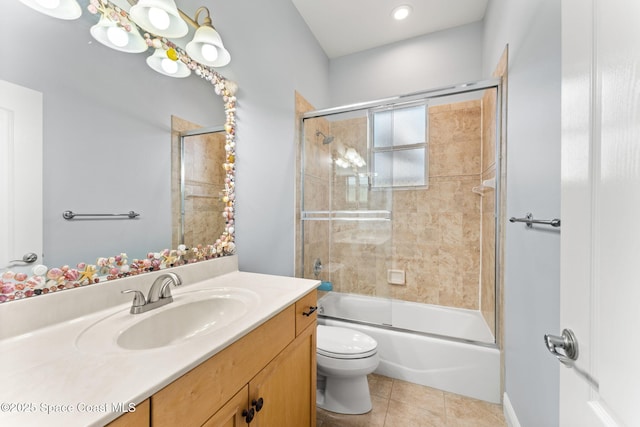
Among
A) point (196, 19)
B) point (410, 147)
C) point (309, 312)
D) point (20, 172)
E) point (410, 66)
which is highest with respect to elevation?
point (410, 66)

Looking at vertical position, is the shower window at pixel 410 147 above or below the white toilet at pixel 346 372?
above

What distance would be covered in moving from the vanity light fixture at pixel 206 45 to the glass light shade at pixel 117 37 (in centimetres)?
24

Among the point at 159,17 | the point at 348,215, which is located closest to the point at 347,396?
the point at 348,215

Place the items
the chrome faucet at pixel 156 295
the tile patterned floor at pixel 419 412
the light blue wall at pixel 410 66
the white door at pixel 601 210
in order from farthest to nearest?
1. the light blue wall at pixel 410 66
2. the tile patterned floor at pixel 419 412
3. the chrome faucet at pixel 156 295
4. the white door at pixel 601 210

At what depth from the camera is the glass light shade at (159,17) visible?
3.24 feet

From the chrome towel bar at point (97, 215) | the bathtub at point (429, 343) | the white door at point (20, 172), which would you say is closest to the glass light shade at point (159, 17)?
the white door at point (20, 172)

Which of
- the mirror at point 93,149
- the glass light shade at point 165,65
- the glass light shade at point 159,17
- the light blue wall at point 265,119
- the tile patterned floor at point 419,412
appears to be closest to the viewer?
the mirror at point 93,149

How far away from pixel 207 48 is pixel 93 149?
77 cm

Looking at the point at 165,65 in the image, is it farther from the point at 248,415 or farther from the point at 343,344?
the point at 343,344

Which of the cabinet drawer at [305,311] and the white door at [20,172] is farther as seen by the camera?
the cabinet drawer at [305,311]

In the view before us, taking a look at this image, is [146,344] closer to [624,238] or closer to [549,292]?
[624,238]

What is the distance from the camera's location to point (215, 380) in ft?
2.12

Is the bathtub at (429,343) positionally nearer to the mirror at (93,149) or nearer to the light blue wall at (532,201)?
the light blue wall at (532,201)

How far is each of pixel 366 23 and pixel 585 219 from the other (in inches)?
95.1
